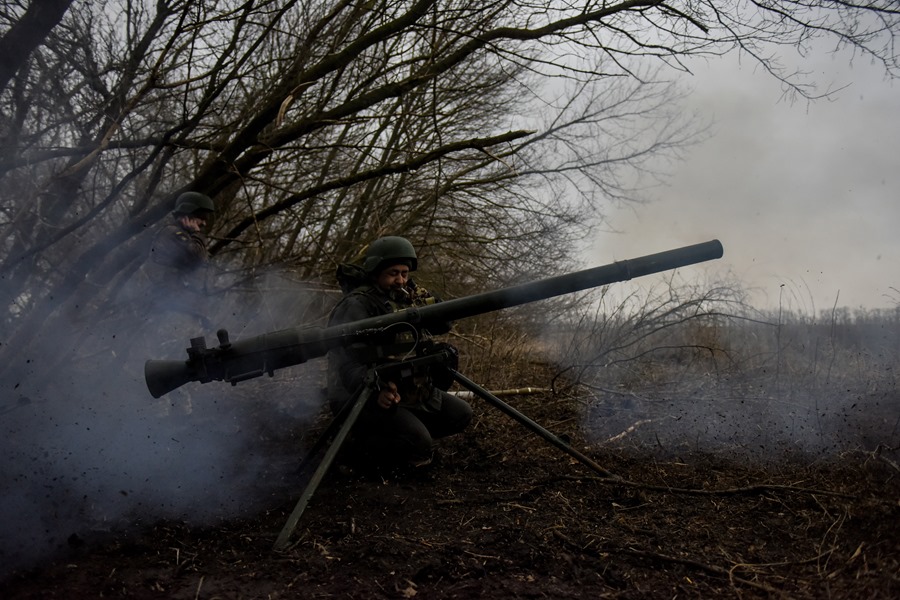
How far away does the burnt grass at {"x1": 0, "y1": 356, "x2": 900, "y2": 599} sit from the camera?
306 centimetres

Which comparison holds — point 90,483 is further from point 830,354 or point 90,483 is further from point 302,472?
point 830,354

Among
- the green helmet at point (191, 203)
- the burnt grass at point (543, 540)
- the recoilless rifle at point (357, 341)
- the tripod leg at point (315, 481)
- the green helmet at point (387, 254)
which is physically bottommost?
the burnt grass at point (543, 540)

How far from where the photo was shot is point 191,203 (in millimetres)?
5969

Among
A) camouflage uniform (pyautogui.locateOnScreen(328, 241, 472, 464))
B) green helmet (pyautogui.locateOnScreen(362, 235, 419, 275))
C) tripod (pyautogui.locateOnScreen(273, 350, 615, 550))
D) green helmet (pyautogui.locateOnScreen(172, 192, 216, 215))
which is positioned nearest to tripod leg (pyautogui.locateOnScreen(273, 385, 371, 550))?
tripod (pyautogui.locateOnScreen(273, 350, 615, 550))

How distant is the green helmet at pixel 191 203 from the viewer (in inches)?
235

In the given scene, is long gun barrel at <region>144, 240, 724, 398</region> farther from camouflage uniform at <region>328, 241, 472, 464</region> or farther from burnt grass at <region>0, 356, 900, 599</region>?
burnt grass at <region>0, 356, 900, 599</region>

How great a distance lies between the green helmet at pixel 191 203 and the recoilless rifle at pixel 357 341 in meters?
2.22

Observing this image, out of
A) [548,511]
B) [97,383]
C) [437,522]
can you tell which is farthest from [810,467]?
[97,383]

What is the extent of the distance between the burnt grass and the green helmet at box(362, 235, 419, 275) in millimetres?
1532

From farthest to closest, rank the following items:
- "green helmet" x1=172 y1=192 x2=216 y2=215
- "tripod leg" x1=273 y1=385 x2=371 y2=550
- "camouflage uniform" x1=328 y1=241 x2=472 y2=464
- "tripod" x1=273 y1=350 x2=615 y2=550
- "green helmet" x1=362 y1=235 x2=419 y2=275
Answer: "green helmet" x1=172 y1=192 x2=216 y2=215
"green helmet" x1=362 y1=235 x2=419 y2=275
"camouflage uniform" x1=328 y1=241 x2=472 y2=464
"tripod" x1=273 y1=350 x2=615 y2=550
"tripod leg" x1=273 y1=385 x2=371 y2=550

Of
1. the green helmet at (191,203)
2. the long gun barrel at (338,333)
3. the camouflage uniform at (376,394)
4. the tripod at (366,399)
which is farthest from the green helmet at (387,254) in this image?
the green helmet at (191,203)

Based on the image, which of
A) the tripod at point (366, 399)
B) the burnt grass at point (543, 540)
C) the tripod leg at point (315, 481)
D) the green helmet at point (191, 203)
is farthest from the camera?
the green helmet at point (191, 203)

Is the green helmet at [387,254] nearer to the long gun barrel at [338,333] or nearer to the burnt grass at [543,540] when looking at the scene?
the long gun barrel at [338,333]

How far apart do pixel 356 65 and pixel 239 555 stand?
6.34m
